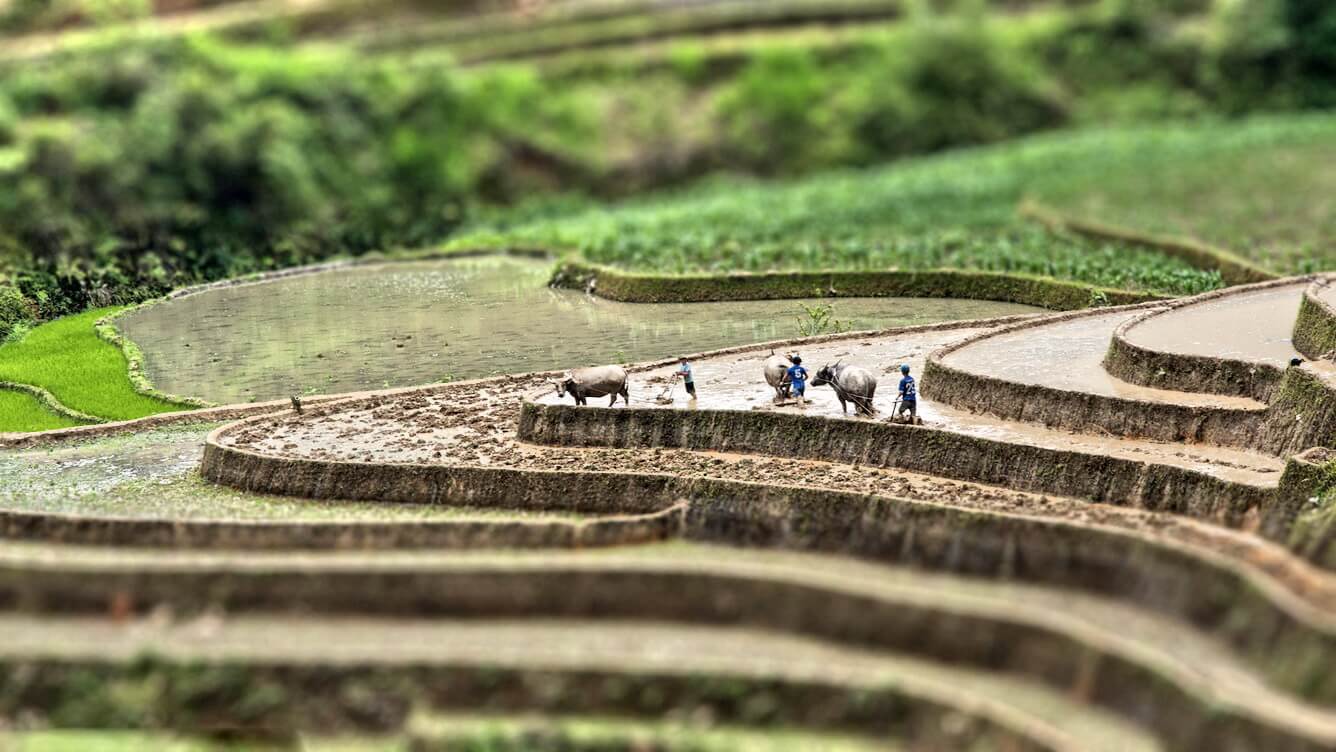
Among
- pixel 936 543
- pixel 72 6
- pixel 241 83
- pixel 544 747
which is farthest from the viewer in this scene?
pixel 72 6

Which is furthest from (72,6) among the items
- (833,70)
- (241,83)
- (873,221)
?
(873,221)

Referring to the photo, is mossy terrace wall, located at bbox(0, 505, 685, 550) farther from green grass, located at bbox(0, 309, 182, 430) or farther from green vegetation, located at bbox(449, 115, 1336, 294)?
green vegetation, located at bbox(449, 115, 1336, 294)

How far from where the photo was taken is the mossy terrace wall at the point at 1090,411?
925 inches

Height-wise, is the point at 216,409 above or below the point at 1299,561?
below

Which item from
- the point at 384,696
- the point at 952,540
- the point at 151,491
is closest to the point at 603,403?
the point at 151,491

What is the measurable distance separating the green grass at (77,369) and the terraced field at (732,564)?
93cm

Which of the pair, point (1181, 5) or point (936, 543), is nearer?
point (936, 543)

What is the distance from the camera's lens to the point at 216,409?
28.1m

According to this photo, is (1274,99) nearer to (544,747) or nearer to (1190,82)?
(1190,82)

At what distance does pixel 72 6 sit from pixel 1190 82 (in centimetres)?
3826

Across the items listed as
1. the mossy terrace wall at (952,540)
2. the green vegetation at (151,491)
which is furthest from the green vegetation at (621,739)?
the green vegetation at (151,491)

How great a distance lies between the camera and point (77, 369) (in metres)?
28.8

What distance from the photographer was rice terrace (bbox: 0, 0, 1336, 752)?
1791cm

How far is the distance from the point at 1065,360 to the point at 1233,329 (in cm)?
263
